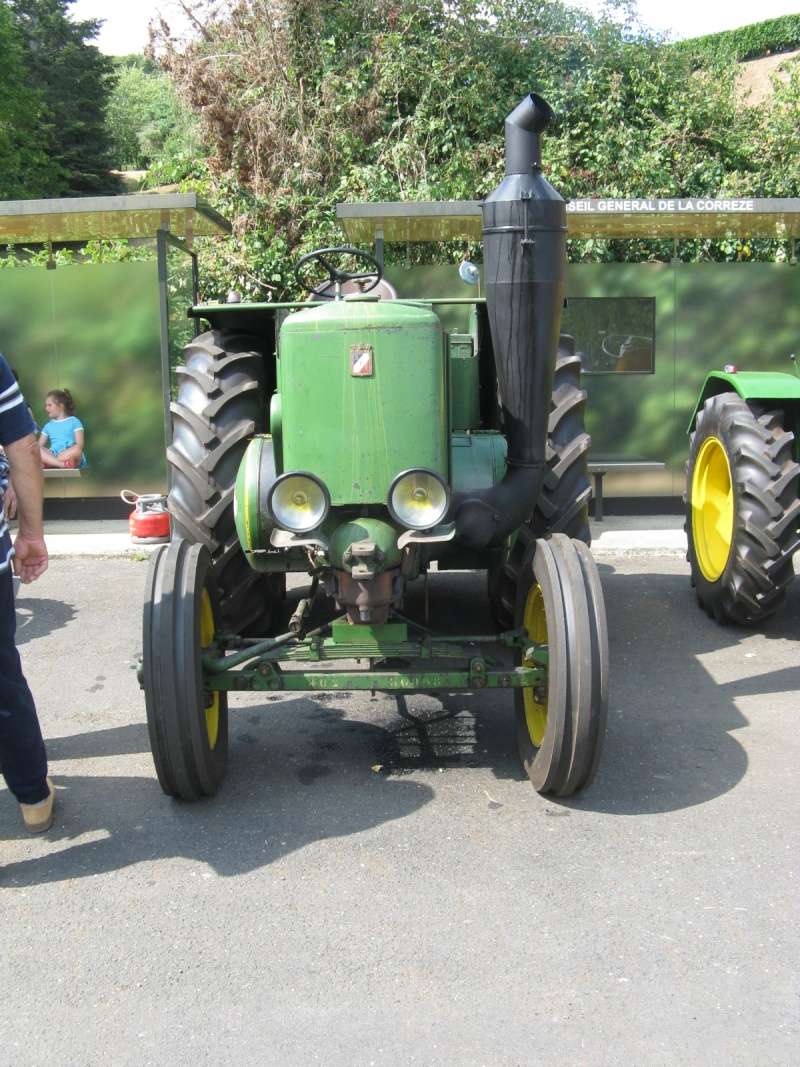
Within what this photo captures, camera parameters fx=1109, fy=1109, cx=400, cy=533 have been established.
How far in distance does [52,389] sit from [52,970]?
756cm

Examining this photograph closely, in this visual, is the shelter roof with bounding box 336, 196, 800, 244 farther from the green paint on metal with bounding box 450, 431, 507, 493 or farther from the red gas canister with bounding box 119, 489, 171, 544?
the green paint on metal with bounding box 450, 431, 507, 493

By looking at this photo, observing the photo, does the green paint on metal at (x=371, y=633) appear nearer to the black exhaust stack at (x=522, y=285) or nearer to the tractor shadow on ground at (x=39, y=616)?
the black exhaust stack at (x=522, y=285)

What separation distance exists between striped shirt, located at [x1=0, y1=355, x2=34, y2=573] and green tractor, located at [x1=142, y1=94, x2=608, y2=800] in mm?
490

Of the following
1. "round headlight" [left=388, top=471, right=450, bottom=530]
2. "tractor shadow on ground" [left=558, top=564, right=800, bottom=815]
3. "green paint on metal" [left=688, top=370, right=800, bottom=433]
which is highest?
"green paint on metal" [left=688, top=370, right=800, bottom=433]

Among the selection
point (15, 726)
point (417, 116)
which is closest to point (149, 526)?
point (15, 726)

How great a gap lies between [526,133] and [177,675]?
229 cm

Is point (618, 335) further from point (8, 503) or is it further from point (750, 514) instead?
point (8, 503)

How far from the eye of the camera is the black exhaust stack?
397cm

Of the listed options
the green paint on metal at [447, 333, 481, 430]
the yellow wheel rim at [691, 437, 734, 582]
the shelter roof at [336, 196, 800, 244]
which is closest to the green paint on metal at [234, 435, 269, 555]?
the green paint on metal at [447, 333, 481, 430]

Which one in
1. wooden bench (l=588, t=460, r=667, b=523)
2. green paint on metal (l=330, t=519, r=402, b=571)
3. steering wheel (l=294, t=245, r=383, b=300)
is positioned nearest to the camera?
green paint on metal (l=330, t=519, r=402, b=571)

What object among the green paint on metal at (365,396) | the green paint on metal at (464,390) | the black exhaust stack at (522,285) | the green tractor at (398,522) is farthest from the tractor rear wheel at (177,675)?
the green paint on metal at (464,390)

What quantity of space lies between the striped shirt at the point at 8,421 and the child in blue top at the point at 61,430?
19.2 ft

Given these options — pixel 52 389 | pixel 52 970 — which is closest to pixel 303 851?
pixel 52 970

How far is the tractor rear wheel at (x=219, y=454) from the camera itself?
4875 mm
